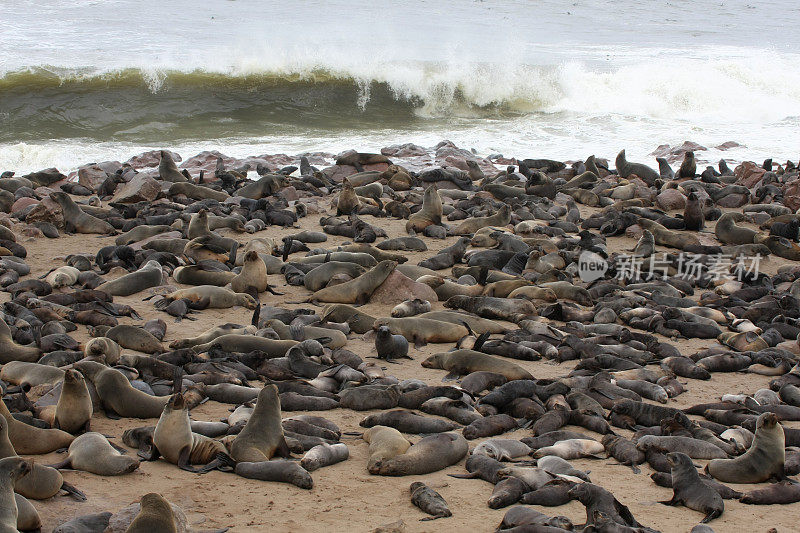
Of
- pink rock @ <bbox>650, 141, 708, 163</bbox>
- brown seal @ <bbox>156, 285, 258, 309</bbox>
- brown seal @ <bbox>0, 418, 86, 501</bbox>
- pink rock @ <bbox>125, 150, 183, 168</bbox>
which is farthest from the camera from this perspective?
pink rock @ <bbox>650, 141, 708, 163</bbox>

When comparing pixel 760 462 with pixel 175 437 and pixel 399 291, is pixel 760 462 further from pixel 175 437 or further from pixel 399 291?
pixel 399 291

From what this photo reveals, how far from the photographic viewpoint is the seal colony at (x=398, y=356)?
167 inches

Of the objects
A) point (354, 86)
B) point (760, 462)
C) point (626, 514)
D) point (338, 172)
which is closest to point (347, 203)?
point (338, 172)

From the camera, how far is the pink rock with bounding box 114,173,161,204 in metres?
12.2

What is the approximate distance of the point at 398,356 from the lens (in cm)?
684

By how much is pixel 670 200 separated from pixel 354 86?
14.1 metres

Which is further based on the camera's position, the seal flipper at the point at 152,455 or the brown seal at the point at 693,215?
the brown seal at the point at 693,215

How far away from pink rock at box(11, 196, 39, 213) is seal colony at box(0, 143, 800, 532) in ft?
0.18

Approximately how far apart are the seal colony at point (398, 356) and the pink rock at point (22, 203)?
0.18ft

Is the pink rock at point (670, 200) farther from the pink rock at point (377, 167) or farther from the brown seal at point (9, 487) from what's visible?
the brown seal at point (9, 487)

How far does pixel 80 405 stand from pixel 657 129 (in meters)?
19.0

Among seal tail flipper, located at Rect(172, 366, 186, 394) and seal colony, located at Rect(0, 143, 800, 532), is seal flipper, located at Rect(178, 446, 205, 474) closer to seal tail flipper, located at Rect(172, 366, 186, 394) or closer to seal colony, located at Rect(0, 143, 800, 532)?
seal colony, located at Rect(0, 143, 800, 532)

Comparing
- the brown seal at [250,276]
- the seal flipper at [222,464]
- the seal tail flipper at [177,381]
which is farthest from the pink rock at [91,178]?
the seal flipper at [222,464]

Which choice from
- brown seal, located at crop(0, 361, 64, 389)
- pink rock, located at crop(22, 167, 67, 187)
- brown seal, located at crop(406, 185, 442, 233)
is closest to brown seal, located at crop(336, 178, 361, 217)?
brown seal, located at crop(406, 185, 442, 233)
